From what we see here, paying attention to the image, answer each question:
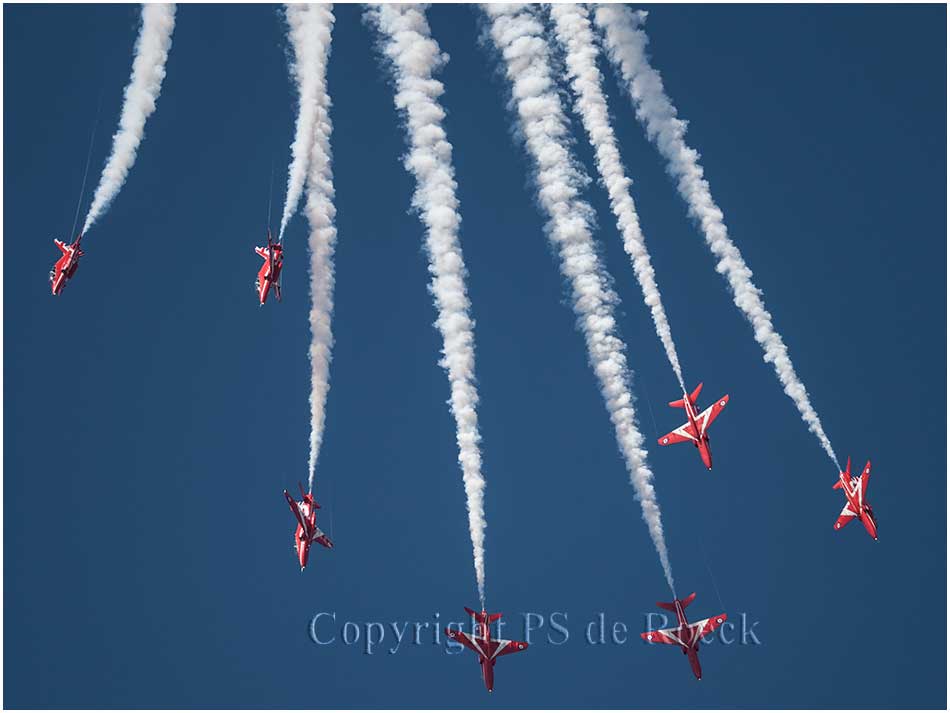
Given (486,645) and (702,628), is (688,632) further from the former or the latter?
(486,645)

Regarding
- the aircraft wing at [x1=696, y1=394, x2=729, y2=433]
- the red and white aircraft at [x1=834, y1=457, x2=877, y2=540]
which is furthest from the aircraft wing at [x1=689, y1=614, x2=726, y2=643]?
the aircraft wing at [x1=696, y1=394, x2=729, y2=433]

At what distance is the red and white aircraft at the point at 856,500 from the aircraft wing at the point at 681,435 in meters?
4.60

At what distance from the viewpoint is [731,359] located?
43.5 metres

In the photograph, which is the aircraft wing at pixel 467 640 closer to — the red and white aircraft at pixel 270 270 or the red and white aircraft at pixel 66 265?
the red and white aircraft at pixel 270 270

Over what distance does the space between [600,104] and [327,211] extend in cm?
726

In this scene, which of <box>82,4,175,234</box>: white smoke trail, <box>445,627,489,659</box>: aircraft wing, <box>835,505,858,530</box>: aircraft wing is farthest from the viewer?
<box>835,505,858,530</box>: aircraft wing

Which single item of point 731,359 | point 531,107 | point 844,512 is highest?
point 731,359

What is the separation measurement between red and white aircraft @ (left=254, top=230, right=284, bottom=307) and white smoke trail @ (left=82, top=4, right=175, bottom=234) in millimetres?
4200

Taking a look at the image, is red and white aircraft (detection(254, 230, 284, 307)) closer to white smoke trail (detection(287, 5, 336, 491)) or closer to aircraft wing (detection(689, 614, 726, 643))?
white smoke trail (detection(287, 5, 336, 491))

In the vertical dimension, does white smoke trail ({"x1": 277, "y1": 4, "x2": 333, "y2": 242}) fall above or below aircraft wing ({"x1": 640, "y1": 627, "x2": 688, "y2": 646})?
above

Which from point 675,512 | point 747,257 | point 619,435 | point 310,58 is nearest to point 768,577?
point 675,512

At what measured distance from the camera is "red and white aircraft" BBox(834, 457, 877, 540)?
101 ft

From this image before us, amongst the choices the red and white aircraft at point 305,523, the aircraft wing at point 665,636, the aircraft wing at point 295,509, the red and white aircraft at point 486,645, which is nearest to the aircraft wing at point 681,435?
the aircraft wing at point 665,636

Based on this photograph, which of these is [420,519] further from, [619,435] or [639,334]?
[619,435]
